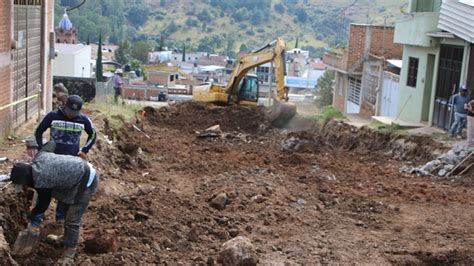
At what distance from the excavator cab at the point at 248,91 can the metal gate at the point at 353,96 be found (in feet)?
20.3

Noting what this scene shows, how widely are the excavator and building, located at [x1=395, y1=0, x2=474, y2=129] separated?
187 inches

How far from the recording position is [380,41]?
117 ft

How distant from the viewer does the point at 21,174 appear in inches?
291

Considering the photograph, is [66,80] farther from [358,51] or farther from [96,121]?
[358,51]

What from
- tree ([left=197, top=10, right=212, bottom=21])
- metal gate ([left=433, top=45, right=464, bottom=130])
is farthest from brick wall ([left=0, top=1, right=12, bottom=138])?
tree ([left=197, top=10, right=212, bottom=21])

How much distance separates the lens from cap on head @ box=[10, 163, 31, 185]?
740cm

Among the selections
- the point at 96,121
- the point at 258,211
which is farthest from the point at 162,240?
the point at 96,121

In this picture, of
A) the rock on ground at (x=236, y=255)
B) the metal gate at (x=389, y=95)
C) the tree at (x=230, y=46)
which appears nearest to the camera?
the rock on ground at (x=236, y=255)

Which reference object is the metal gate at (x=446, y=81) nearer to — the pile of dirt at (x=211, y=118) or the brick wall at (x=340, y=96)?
the pile of dirt at (x=211, y=118)

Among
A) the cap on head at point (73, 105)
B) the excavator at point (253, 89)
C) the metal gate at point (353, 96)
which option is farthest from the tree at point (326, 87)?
the cap on head at point (73, 105)

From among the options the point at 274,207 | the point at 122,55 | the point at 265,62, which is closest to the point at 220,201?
the point at 274,207

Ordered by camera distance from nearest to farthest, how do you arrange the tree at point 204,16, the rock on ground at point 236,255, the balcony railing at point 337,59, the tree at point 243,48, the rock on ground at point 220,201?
the rock on ground at point 236,255 < the rock on ground at point 220,201 < the balcony railing at point 337,59 < the tree at point 243,48 < the tree at point 204,16

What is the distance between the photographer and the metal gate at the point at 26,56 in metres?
15.7

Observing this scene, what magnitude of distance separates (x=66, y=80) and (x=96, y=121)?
9.21m
